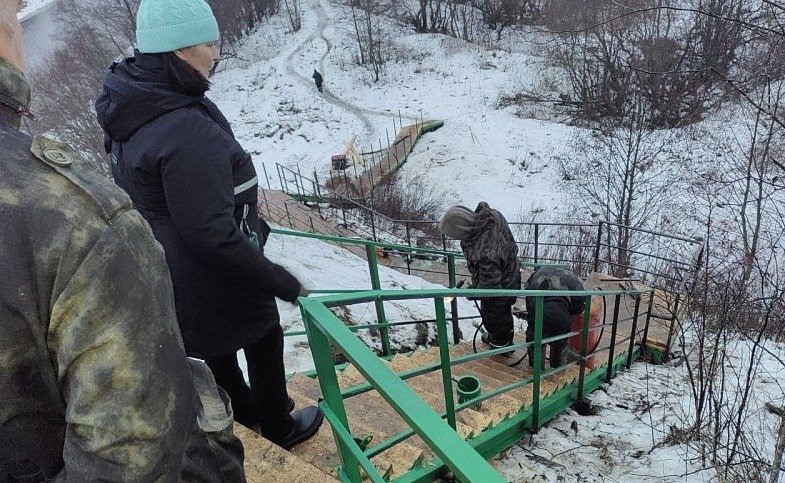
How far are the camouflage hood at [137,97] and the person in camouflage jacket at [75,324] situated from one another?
88 cm

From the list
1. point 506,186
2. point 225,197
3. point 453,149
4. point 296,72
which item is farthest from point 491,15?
point 225,197

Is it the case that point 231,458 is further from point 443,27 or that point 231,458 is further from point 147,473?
point 443,27

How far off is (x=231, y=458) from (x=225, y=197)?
0.90m

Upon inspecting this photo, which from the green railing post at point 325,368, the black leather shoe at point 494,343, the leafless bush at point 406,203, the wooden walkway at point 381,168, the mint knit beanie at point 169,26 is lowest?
the leafless bush at point 406,203

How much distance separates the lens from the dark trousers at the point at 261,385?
7.89 ft

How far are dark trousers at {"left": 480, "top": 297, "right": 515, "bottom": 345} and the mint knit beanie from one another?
3.67 metres

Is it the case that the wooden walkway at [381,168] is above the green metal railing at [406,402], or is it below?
below

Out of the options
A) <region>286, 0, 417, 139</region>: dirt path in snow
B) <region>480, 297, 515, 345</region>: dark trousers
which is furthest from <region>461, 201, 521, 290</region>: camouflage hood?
<region>286, 0, 417, 139</region>: dirt path in snow

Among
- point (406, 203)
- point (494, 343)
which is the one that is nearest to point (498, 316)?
point (494, 343)

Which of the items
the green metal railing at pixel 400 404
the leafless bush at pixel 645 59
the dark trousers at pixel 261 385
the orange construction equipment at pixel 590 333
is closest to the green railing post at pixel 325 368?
the green metal railing at pixel 400 404

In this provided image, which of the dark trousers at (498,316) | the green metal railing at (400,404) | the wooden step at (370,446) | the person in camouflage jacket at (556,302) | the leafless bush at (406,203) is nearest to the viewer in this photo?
the green metal railing at (400,404)

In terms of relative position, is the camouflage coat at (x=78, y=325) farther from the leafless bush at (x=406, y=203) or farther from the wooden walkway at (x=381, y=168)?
the wooden walkway at (x=381, y=168)

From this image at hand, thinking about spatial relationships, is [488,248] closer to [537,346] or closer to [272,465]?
[537,346]

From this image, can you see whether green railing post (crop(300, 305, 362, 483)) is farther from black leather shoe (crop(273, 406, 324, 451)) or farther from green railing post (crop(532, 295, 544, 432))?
green railing post (crop(532, 295, 544, 432))
